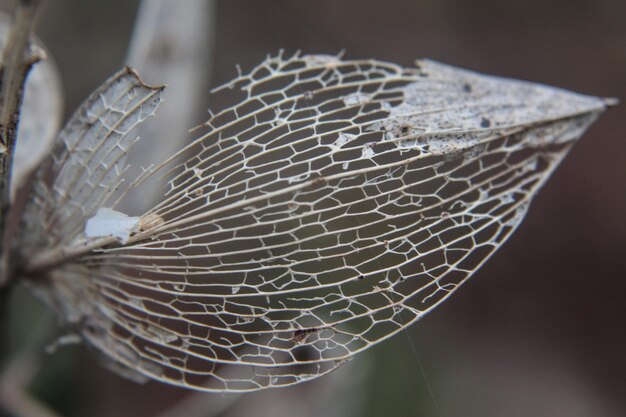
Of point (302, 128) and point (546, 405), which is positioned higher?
point (302, 128)

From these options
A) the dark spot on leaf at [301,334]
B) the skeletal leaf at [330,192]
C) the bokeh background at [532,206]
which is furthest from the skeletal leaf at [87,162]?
the bokeh background at [532,206]

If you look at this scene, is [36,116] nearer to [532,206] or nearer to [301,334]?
[301,334]

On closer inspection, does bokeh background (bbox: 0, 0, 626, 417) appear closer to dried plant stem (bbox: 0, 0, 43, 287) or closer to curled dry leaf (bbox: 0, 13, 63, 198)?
curled dry leaf (bbox: 0, 13, 63, 198)

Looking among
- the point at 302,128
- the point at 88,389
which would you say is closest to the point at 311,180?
the point at 302,128

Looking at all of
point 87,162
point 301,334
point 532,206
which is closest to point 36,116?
point 87,162

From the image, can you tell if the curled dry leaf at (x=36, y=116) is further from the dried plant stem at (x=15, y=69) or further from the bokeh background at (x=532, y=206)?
the bokeh background at (x=532, y=206)

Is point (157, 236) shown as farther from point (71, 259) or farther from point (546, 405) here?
point (546, 405)
